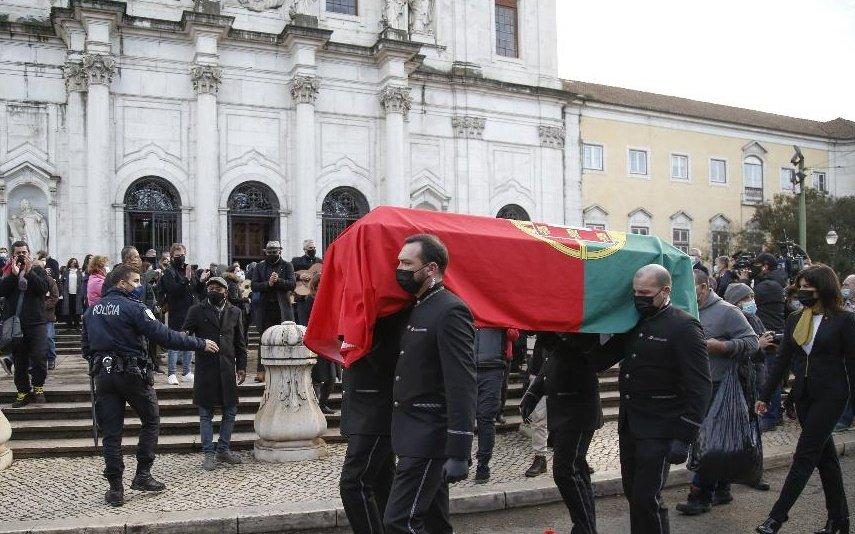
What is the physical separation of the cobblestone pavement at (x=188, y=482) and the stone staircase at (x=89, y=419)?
273 mm

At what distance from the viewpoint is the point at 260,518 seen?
6.61m

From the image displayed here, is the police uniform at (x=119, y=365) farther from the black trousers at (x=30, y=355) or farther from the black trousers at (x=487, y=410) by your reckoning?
the black trousers at (x=30, y=355)

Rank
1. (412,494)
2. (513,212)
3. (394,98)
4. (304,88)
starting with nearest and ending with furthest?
1. (412,494)
2. (304,88)
3. (394,98)
4. (513,212)

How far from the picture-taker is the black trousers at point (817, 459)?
591 centimetres

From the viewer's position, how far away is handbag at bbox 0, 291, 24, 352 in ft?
32.0

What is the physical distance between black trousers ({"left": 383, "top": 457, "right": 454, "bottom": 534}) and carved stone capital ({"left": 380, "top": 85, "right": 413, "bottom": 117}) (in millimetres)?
22375

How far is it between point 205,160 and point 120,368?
17466 millimetres

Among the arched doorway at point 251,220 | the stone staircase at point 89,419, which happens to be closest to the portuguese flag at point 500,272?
the stone staircase at point 89,419

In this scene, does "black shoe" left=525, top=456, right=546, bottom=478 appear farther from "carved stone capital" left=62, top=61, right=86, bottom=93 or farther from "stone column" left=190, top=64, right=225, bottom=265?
"carved stone capital" left=62, top=61, right=86, bottom=93

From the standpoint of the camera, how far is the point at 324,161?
2559cm

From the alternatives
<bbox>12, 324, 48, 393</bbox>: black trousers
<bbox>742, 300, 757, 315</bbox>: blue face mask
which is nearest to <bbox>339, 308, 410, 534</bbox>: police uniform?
Answer: <bbox>742, 300, 757, 315</bbox>: blue face mask

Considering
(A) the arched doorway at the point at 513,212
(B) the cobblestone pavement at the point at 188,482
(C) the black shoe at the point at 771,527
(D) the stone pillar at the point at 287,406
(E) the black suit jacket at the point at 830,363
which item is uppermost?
(A) the arched doorway at the point at 513,212

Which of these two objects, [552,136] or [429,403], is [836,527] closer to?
[429,403]

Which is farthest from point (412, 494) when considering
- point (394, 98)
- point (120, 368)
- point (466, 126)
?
point (466, 126)
